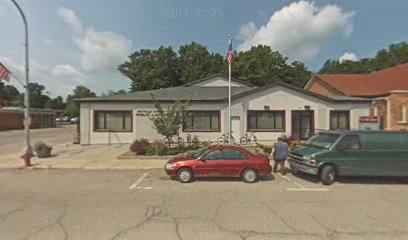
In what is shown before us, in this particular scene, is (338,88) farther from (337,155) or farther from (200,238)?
(200,238)

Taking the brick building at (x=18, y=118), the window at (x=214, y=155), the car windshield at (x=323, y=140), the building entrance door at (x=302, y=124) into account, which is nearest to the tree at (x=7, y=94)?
the brick building at (x=18, y=118)

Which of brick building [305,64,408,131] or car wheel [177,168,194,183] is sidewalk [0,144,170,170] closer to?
car wheel [177,168,194,183]

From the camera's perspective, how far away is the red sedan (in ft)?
33.3

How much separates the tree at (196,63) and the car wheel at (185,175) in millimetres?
40182

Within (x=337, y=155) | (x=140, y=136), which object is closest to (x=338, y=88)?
(x=140, y=136)

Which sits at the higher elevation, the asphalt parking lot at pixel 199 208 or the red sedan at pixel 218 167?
the red sedan at pixel 218 167

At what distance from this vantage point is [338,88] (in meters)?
34.0

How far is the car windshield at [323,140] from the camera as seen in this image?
35.1 ft

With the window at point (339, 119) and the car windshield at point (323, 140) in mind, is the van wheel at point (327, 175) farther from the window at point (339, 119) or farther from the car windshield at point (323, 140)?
the window at point (339, 119)

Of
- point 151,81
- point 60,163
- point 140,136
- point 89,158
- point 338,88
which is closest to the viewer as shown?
point 60,163

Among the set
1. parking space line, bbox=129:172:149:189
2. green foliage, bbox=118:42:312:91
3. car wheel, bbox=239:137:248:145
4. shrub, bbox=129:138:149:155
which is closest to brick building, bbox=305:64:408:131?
green foliage, bbox=118:42:312:91

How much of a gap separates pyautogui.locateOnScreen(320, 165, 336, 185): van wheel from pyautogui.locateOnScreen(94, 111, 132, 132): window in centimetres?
1531

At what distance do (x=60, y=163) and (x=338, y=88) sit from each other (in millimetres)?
30769

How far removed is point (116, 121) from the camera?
2189 centimetres
